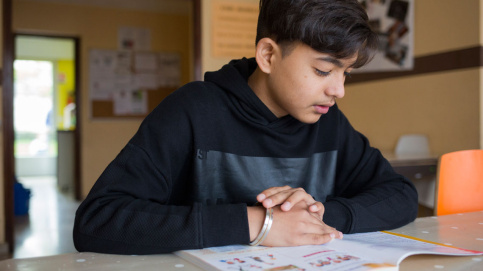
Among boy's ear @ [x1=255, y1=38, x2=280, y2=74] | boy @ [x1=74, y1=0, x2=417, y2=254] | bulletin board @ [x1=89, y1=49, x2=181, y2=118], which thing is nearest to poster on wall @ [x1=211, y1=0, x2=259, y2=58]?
bulletin board @ [x1=89, y1=49, x2=181, y2=118]

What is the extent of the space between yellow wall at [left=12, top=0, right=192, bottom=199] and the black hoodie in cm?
456

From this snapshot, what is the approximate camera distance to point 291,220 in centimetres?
85

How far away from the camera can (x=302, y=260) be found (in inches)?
28.3

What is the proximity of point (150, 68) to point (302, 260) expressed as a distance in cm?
546

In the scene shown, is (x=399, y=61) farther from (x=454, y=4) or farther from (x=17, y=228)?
(x=17, y=228)

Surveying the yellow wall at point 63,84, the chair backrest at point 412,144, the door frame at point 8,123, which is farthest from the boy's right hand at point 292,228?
the yellow wall at point 63,84

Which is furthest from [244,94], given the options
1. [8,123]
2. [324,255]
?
[8,123]

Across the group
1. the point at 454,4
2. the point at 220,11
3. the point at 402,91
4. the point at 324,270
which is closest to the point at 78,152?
the point at 220,11

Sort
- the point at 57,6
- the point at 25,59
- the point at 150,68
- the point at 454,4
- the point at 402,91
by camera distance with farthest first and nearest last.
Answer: the point at 25,59
the point at 150,68
the point at 57,6
the point at 402,91
the point at 454,4

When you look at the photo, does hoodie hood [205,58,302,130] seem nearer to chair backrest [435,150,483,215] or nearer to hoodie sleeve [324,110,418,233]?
hoodie sleeve [324,110,418,233]

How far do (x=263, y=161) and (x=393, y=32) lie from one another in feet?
8.74

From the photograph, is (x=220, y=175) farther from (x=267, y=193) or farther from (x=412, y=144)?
(x=412, y=144)

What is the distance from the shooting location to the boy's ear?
1.07m

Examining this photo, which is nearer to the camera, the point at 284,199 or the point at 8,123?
the point at 284,199
